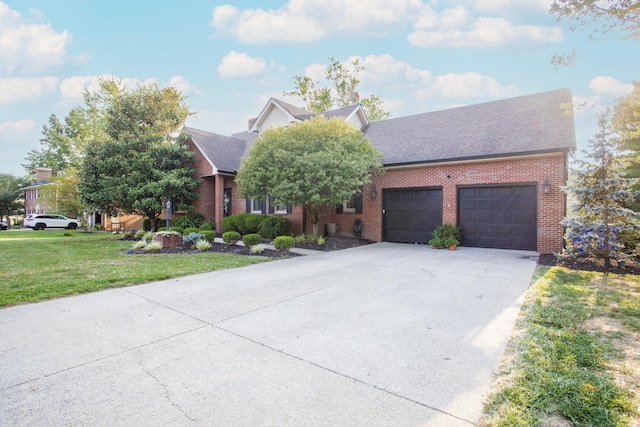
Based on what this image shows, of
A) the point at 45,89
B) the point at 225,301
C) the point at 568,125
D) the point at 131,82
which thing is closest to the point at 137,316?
the point at 225,301

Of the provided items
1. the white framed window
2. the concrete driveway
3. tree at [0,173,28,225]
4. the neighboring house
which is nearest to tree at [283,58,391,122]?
the white framed window

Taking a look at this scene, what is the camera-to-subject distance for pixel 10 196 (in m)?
40.3

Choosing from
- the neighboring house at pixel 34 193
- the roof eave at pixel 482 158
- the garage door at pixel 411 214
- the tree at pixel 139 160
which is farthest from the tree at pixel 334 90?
the neighboring house at pixel 34 193

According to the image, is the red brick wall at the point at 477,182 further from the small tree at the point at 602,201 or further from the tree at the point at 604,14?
the tree at the point at 604,14

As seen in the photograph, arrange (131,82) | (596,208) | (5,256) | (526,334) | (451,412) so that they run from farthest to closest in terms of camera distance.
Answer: (131,82), (5,256), (596,208), (526,334), (451,412)

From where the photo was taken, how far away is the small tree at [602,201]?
7469 mm

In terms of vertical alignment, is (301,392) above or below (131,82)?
below

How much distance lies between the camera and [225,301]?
203 inches

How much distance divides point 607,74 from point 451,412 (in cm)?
956

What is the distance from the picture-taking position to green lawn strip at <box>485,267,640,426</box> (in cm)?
226

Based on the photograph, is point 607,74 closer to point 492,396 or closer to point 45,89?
point 492,396

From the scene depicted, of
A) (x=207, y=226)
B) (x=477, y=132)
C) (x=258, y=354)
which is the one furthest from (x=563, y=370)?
(x=207, y=226)

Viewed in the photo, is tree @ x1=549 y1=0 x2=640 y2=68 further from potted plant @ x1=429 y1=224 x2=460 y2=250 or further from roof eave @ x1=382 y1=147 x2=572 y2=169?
potted plant @ x1=429 y1=224 x2=460 y2=250

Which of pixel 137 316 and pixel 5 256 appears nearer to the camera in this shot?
pixel 137 316
